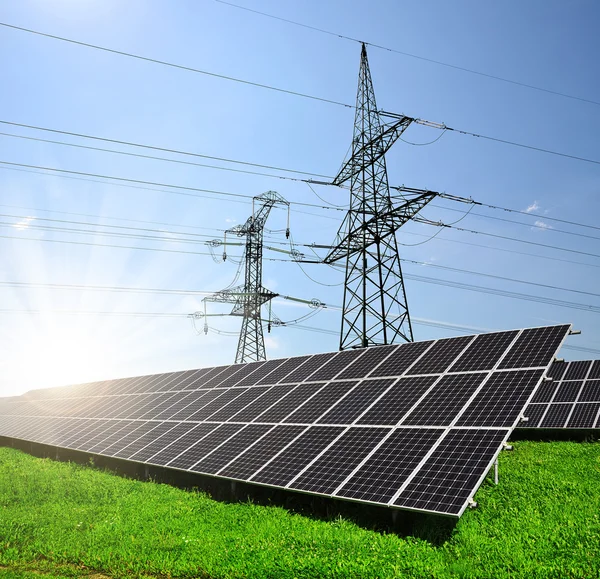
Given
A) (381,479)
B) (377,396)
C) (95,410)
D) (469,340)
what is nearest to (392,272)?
(469,340)

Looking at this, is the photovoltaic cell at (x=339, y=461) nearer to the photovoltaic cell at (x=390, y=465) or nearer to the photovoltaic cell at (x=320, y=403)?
the photovoltaic cell at (x=390, y=465)

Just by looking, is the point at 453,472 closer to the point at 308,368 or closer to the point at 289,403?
the point at 289,403

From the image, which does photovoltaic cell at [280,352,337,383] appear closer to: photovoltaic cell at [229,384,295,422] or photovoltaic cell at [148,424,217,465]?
photovoltaic cell at [229,384,295,422]

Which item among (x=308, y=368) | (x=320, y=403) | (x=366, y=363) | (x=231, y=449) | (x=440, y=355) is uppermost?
(x=440, y=355)

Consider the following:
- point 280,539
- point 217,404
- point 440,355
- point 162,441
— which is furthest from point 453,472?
point 217,404

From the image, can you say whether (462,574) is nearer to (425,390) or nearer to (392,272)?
(425,390)

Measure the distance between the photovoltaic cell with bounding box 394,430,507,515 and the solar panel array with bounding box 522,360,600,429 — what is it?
12.7m

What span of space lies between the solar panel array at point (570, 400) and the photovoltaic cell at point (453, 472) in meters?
12.7

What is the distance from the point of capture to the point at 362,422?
1537 centimetres

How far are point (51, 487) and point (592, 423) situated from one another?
2279 cm

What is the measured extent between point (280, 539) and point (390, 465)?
3136 mm

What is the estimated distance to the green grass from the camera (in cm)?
976

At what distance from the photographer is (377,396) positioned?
54.3ft

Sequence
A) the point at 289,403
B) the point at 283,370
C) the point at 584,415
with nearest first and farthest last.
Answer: the point at 289,403 → the point at 283,370 → the point at 584,415
